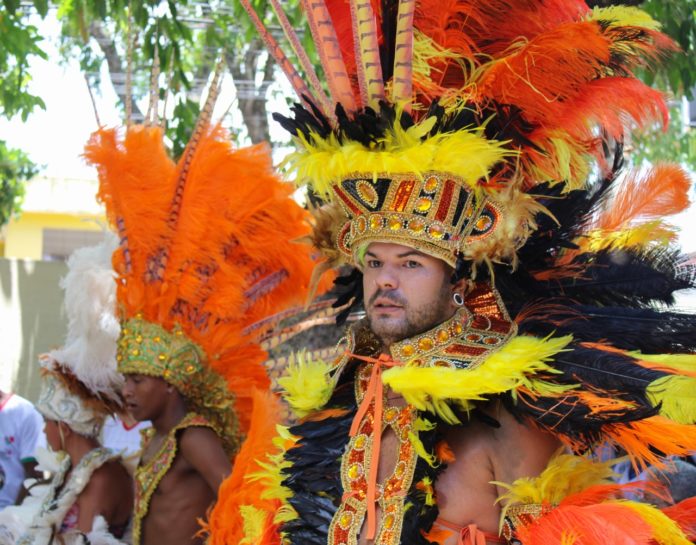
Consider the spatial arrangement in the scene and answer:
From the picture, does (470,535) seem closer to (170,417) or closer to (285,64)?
(285,64)

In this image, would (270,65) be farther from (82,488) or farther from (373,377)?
(373,377)

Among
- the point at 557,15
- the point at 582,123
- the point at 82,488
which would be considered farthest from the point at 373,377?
the point at 82,488

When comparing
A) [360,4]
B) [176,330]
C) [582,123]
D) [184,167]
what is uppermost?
[360,4]

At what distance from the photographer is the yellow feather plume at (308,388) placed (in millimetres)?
3582

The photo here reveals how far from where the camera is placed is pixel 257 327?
16.6 ft

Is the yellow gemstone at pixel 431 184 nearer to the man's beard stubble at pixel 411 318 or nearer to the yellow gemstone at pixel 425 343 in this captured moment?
the man's beard stubble at pixel 411 318

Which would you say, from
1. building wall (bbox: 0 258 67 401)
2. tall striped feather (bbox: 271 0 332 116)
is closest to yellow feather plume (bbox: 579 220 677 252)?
tall striped feather (bbox: 271 0 332 116)

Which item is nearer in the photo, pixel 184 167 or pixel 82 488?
pixel 184 167

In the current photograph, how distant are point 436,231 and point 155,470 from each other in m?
2.29

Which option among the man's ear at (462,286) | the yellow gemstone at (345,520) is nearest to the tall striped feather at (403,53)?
the man's ear at (462,286)

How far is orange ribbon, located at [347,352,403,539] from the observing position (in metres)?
3.14

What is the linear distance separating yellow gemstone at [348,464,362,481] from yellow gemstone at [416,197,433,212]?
835 millimetres

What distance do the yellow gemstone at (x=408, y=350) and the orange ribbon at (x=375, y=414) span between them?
36 mm

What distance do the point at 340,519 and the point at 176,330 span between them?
1.99 metres
